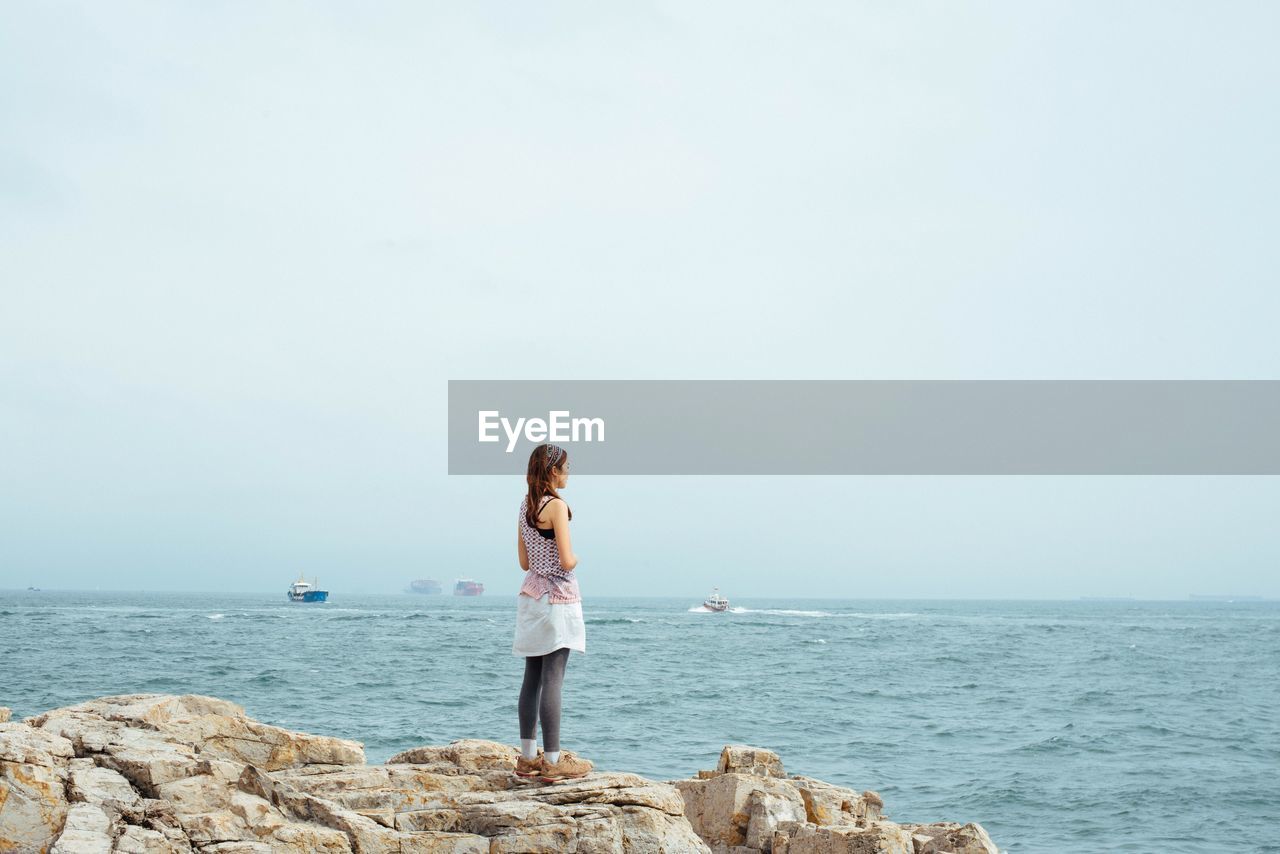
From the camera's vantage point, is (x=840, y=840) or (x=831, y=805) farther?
(x=831, y=805)

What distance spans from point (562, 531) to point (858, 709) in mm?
30039

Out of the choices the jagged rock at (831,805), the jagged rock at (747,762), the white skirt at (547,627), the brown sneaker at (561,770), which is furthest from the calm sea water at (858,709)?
the white skirt at (547,627)

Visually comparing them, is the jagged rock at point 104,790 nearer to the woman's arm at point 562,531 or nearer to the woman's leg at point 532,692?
the woman's leg at point 532,692

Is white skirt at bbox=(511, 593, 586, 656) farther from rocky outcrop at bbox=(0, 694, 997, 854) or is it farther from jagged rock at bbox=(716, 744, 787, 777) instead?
jagged rock at bbox=(716, 744, 787, 777)

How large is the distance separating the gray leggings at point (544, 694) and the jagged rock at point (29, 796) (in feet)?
10.5

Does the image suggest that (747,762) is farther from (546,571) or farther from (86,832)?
(86,832)

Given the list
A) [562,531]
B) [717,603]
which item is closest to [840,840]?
[562,531]

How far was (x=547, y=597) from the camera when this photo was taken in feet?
26.5

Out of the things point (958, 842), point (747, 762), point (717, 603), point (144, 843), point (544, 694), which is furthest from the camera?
point (717, 603)

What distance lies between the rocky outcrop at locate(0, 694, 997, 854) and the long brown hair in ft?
7.17

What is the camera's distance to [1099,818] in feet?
68.9

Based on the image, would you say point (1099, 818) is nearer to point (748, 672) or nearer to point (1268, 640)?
point (748, 672)

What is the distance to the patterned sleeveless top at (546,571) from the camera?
8.07 meters

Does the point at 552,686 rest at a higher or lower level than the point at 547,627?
lower
